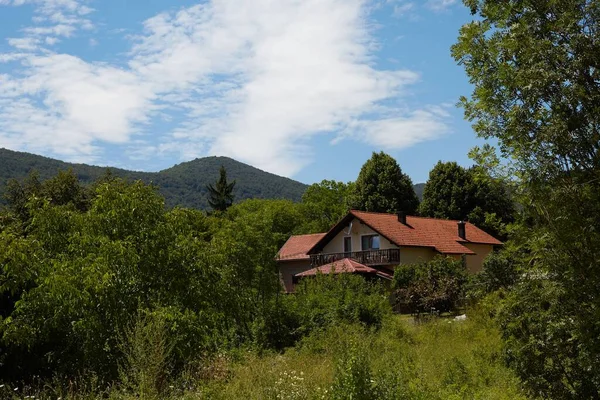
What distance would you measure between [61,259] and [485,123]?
931 centimetres

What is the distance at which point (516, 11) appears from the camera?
283 inches

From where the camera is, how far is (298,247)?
50125 millimetres

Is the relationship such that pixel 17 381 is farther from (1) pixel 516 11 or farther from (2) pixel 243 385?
(1) pixel 516 11

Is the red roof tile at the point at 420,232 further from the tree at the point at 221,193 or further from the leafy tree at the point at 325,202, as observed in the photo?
the tree at the point at 221,193

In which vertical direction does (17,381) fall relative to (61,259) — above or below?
below

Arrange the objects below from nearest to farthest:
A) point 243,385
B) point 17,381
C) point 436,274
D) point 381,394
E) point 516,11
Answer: point 516,11 → point 381,394 → point 243,385 → point 17,381 → point 436,274

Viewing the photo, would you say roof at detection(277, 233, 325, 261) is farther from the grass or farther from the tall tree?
the tall tree

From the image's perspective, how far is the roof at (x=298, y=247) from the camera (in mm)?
48375

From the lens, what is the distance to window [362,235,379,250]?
41531 mm

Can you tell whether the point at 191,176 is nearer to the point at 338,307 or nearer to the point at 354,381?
the point at 338,307

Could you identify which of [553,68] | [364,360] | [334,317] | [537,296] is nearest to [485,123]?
[553,68]

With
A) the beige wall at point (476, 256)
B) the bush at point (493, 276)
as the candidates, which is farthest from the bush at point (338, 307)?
the beige wall at point (476, 256)

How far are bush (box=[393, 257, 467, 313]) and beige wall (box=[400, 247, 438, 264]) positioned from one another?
9523 mm

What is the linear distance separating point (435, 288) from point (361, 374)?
66.5 ft
